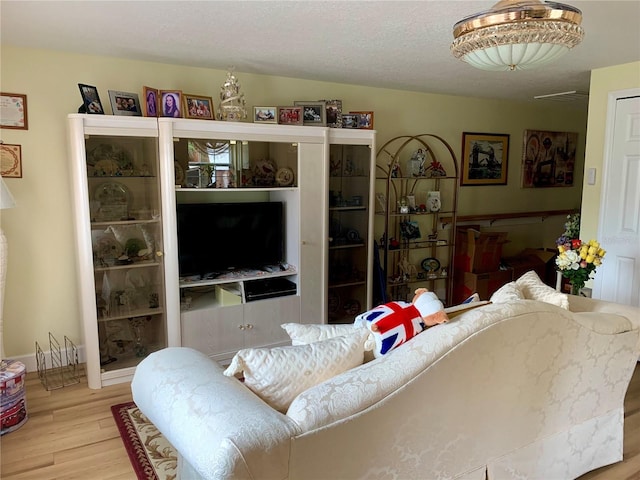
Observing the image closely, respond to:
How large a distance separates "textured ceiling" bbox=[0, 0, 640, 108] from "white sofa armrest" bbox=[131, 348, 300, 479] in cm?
172

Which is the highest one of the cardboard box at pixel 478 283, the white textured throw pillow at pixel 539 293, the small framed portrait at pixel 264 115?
the small framed portrait at pixel 264 115

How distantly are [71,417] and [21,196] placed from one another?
148 cm

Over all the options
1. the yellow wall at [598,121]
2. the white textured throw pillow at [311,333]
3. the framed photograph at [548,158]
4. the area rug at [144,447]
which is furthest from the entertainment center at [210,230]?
the framed photograph at [548,158]

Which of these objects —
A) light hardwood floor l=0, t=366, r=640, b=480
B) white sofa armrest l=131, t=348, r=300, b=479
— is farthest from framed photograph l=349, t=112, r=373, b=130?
white sofa armrest l=131, t=348, r=300, b=479

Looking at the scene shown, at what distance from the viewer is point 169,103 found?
3.24 m

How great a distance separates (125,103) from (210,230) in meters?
1.03

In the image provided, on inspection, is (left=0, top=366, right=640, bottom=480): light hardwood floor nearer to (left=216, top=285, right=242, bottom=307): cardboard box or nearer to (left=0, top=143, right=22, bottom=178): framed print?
(left=216, top=285, right=242, bottom=307): cardboard box

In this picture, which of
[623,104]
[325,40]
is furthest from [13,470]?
[623,104]

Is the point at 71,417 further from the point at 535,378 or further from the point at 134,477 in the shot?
the point at 535,378

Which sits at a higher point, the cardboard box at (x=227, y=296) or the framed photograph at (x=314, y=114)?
the framed photograph at (x=314, y=114)

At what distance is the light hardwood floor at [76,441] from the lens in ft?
7.55

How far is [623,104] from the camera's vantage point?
12.1 feet

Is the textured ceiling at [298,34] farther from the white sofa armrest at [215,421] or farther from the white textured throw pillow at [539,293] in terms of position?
the white sofa armrest at [215,421]

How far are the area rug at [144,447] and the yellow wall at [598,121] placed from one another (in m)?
3.60
